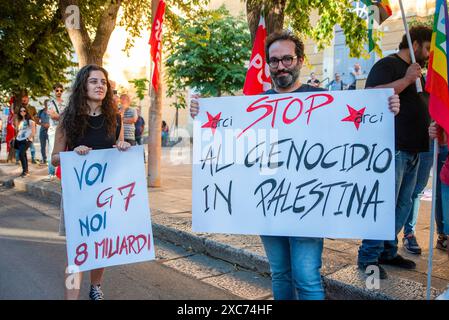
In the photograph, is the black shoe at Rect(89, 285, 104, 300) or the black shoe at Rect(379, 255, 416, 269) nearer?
the black shoe at Rect(89, 285, 104, 300)

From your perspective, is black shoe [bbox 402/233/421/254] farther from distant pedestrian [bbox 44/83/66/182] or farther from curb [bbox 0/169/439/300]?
distant pedestrian [bbox 44/83/66/182]

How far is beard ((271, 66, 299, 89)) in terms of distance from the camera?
2.51 metres

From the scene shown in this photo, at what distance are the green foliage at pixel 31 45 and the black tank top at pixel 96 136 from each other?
9.92 meters

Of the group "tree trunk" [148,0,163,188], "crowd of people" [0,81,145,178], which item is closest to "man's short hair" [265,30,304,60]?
"crowd of people" [0,81,145,178]

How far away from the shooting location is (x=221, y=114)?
2787 mm

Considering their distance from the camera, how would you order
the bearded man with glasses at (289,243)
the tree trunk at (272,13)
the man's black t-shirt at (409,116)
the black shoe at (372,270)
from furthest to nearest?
1. the tree trunk at (272,13)
2. the man's black t-shirt at (409,116)
3. the black shoe at (372,270)
4. the bearded man with glasses at (289,243)

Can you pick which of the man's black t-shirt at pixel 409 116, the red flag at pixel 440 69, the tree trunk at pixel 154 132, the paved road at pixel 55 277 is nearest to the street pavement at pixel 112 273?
the paved road at pixel 55 277

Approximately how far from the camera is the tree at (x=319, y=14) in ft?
16.5

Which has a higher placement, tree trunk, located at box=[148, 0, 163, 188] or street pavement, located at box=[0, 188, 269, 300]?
tree trunk, located at box=[148, 0, 163, 188]

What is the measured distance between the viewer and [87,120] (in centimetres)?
297

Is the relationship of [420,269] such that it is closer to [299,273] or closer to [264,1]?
[299,273]

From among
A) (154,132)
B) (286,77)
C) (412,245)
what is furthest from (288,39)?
(154,132)

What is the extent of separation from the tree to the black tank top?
9.45ft

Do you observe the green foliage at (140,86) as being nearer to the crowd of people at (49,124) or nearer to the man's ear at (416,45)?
the crowd of people at (49,124)
